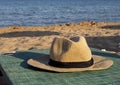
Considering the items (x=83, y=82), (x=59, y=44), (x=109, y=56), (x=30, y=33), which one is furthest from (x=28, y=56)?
(x=30, y=33)

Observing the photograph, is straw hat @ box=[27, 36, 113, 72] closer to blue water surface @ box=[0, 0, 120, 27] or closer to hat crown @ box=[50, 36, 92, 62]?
hat crown @ box=[50, 36, 92, 62]

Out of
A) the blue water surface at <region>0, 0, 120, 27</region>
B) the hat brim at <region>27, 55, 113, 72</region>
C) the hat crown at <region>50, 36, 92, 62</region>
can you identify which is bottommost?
the blue water surface at <region>0, 0, 120, 27</region>

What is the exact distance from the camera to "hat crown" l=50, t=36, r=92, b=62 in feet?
12.9

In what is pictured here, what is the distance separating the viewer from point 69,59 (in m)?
3.91

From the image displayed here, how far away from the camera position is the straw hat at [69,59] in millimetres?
3881

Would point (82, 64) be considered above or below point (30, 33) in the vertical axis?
above

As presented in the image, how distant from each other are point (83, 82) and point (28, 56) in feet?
4.33

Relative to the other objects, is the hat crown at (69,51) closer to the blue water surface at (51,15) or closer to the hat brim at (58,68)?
the hat brim at (58,68)

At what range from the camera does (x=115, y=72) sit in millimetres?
3820

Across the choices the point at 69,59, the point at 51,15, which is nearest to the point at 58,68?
the point at 69,59

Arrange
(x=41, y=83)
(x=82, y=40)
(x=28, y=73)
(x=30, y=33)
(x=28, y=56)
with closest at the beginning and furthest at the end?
(x=41, y=83), (x=28, y=73), (x=82, y=40), (x=28, y=56), (x=30, y=33)

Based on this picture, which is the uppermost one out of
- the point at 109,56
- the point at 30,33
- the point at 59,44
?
the point at 59,44

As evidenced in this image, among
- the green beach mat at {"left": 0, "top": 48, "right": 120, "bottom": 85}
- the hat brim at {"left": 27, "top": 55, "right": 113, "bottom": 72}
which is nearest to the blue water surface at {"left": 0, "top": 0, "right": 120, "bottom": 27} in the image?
the hat brim at {"left": 27, "top": 55, "right": 113, "bottom": 72}

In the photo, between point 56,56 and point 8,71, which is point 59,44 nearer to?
point 56,56
